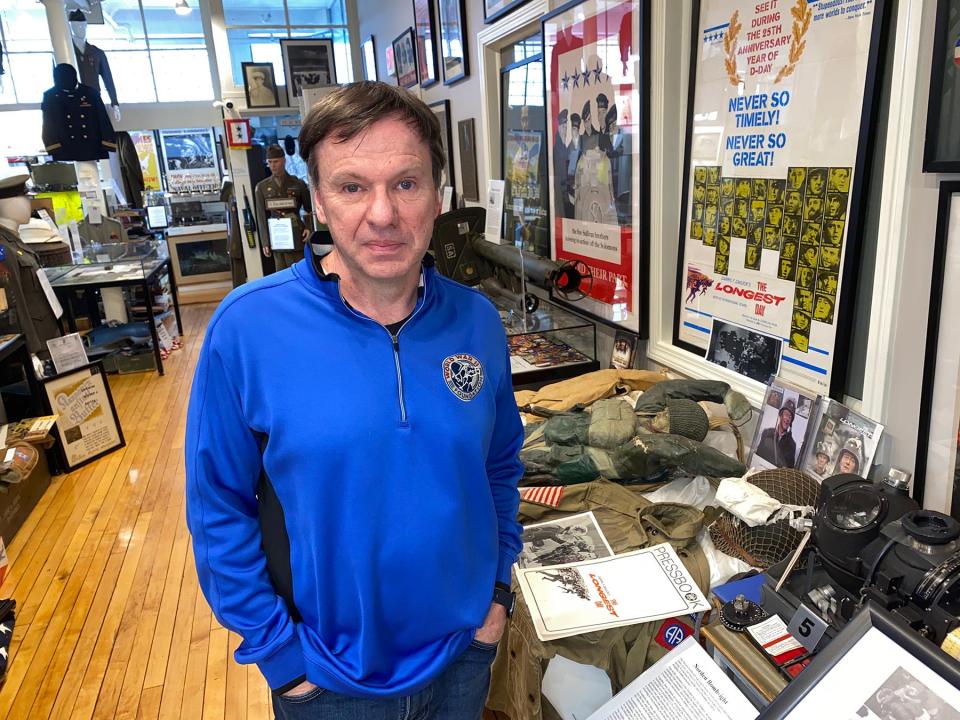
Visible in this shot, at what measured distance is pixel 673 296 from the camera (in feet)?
8.07

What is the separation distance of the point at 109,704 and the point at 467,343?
1.97 metres

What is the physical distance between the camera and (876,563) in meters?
1.09

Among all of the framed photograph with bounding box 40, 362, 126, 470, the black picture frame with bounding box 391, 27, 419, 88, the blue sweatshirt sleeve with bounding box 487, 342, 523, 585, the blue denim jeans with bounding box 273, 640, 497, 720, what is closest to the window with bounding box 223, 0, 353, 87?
the black picture frame with bounding box 391, 27, 419, 88

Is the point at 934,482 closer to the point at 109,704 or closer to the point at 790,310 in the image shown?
the point at 790,310

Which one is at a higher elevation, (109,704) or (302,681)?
(302,681)

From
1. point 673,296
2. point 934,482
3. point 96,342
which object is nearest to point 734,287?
point 673,296

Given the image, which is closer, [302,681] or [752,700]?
[302,681]

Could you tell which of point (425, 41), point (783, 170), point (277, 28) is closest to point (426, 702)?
point (783, 170)

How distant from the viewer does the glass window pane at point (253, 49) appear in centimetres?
821

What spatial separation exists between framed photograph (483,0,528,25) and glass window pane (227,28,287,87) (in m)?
5.35

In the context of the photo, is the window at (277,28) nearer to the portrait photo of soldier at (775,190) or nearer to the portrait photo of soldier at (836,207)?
the portrait photo of soldier at (775,190)

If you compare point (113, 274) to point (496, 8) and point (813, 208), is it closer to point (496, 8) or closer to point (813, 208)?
point (496, 8)

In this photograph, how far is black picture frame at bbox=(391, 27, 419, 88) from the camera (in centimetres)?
556

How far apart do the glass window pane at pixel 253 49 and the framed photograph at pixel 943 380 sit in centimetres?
835
